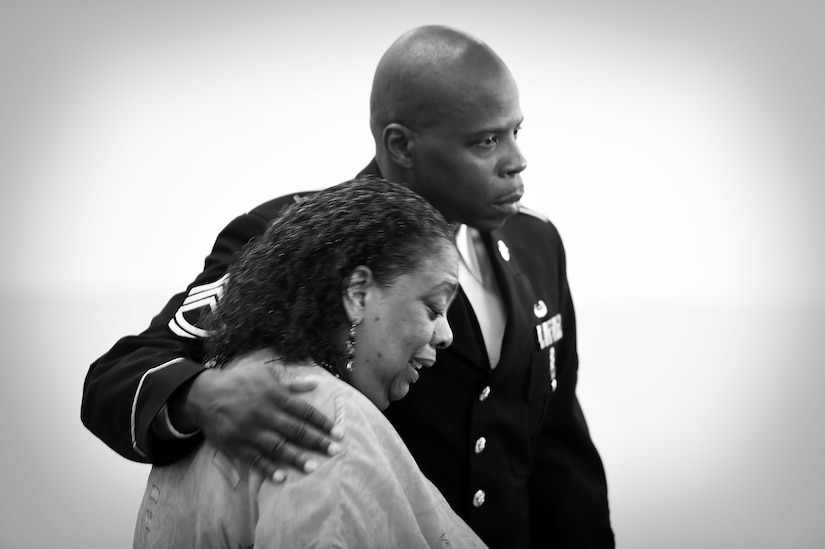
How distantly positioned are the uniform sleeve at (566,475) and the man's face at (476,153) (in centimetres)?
36

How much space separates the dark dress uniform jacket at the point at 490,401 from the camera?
4.17 ft

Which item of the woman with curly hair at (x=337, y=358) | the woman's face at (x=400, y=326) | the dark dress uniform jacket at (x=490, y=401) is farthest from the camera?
the dark dress uniform jacket at (x=490, y=401)

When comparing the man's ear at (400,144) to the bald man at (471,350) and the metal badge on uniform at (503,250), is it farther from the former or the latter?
the metal badge on uniform at (503,250)

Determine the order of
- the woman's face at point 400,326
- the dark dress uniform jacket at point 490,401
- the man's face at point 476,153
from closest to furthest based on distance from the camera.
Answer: the woman's face at point 400,326, the dark dress uniform jacket at point 490,401, the man's face at point 476,153

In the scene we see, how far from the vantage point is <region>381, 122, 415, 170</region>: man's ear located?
156 centimetres

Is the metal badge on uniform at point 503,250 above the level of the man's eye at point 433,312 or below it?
below

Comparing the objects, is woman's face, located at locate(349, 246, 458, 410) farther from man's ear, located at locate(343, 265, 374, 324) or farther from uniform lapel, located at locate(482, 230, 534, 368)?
uniform lapel, located at locate(482, 230, 534, 368)

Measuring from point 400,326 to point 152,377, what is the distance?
0.33 metres

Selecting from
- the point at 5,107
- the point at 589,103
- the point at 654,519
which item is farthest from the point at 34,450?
the point at 589,103

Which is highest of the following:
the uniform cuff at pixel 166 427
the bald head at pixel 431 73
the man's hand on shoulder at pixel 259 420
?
the bald head at pixel 431 73

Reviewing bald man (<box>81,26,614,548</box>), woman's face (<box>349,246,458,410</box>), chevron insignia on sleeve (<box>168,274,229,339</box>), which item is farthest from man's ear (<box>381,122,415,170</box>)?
woman's face (<box>349,246,458,410</box>)

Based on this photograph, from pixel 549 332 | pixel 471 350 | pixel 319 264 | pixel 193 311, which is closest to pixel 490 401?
pixel 471 350

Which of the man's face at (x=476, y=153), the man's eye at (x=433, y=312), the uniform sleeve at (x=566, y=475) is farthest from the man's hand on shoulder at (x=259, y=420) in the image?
the uniform sleeve at (x=566, y=475)

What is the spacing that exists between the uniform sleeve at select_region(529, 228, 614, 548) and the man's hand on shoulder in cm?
81
